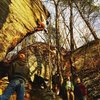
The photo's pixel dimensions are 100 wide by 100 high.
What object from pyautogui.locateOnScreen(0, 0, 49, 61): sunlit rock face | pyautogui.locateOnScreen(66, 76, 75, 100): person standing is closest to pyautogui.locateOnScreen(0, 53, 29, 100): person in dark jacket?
pyautogui.locateOnScreen(0, 0, 49, 61): sunlit rock face

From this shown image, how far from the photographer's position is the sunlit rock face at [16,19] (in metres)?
10.3

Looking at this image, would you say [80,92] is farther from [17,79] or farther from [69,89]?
[17,79]

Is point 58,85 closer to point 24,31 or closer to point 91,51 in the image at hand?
point 24,31

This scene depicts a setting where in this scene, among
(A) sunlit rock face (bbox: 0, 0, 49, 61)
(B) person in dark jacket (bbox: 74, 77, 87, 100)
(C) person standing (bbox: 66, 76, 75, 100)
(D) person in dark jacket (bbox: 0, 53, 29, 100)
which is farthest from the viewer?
(B) person in dark jacket (bbox: 74, 77, 87, 100)

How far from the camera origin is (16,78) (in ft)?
26.3

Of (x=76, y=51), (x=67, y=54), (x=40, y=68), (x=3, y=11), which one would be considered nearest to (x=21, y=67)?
(x=3, y=11)

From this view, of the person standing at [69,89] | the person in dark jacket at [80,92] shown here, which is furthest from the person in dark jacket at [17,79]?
the person in dark jacket at [80,92]

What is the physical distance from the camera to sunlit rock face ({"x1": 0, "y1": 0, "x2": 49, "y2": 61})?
1030 cm

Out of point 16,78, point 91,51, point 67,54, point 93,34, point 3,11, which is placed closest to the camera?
point 16,78

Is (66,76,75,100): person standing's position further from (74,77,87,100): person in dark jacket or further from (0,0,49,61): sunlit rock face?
(0,0,49,61): sunlit rock face

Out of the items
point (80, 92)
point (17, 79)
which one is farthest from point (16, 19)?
point (80, 92)

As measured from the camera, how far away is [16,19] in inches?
428

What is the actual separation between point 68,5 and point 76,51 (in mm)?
2373

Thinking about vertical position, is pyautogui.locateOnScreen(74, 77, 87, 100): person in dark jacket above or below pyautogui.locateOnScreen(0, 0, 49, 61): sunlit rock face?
below
